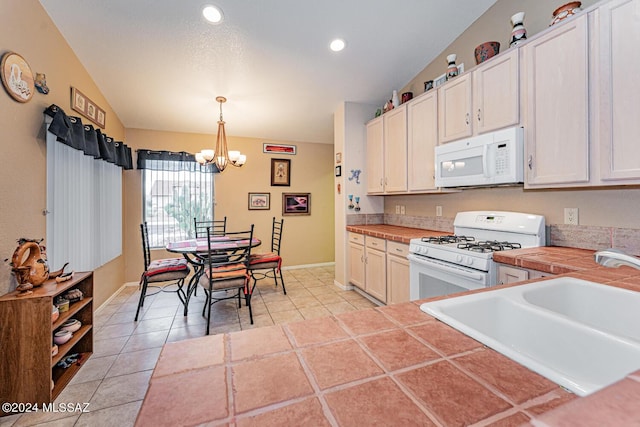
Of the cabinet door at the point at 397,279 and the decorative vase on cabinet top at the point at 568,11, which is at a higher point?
the decorative vase on cabinet top at the point at 568,11

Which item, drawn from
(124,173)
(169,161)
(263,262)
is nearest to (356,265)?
(263,262)

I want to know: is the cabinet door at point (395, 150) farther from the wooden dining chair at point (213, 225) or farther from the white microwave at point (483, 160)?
the wooden dining chair at point (213, 225)

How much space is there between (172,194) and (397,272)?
3586mm

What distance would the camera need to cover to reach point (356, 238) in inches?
143

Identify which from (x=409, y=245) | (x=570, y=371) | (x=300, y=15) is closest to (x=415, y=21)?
(x=300, y=15)

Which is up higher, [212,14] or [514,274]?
[212,14]

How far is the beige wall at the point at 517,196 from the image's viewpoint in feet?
5.86

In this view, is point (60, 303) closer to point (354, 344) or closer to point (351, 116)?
point (354, 344)

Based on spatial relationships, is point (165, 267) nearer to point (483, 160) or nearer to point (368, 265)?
point (368, 265)

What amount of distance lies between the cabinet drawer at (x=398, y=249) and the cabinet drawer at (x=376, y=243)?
100 millimetres

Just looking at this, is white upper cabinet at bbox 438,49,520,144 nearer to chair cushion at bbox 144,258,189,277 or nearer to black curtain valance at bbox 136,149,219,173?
chair cushion at bbox 144,258,189,277

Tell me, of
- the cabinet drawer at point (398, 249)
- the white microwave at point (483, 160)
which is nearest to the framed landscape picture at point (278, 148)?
the cabinet drawer at point (398, 249)

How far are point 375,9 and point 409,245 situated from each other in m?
2.19

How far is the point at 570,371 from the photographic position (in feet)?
2.58
